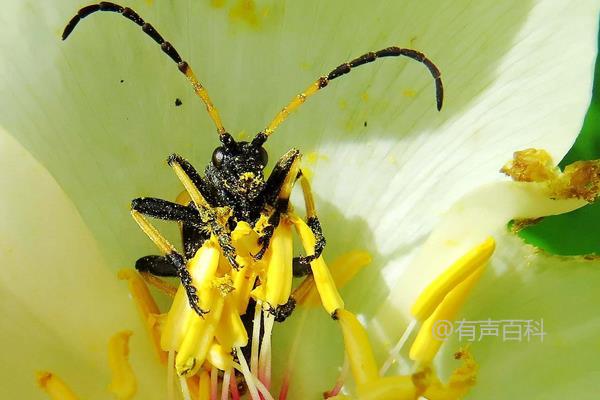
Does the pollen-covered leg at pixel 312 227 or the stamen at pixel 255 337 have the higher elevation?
the pollen-covered leg at pixel 312 227

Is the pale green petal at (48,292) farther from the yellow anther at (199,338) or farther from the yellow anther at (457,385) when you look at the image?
the yellow anther at (457,385)

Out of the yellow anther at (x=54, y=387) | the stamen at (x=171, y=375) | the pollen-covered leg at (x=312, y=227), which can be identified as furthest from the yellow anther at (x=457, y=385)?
the yellow anther at (x=54, y=387)

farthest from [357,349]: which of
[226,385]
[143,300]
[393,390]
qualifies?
[143,300]

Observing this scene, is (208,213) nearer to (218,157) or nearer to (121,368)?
(218,157)

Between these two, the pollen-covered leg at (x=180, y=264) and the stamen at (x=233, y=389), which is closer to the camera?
the pollen-covered leg at (x=180, y=264)

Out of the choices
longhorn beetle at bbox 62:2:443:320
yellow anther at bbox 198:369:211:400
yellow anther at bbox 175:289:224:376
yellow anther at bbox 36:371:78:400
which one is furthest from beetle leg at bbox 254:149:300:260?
yellow anther at bbox 36:371:78:400

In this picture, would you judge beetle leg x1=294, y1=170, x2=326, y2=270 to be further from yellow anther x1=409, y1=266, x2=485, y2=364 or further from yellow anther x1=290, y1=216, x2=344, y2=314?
yellow anther x1=409, y1=266, x2=485, y2=364

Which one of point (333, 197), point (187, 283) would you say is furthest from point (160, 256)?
point (333, 197)
